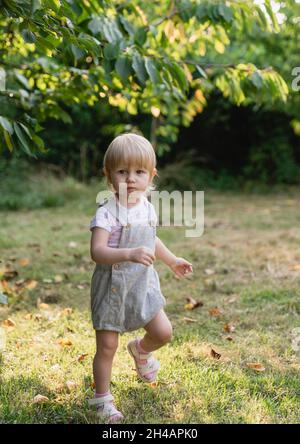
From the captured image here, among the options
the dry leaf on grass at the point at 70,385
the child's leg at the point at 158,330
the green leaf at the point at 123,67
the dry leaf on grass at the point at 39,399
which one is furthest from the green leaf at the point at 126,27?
the dry leaf on grass at the point at 39,399

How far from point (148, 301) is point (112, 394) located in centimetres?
47

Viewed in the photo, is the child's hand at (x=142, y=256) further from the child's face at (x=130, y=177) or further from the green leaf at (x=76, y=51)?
the green leaf at (x=76, y=51)

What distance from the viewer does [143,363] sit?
2.56 m

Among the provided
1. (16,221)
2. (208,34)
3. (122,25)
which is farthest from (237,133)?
(122,25)

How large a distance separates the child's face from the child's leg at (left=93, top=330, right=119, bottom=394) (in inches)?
23.8

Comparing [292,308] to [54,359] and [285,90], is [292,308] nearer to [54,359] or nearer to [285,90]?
[285,90]

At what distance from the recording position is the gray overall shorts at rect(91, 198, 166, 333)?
2.34m

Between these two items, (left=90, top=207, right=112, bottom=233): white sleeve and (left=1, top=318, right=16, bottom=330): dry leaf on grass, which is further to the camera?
(left=1, top=318, right=16, bottom=330): dry leaf on grass

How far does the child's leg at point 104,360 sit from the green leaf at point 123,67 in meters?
1.32

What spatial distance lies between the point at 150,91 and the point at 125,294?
7.22 feet

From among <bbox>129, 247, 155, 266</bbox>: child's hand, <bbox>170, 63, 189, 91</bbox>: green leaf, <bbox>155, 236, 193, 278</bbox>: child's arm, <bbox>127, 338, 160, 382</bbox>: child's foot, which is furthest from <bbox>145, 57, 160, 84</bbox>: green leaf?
<bbox>127, 338, 160, 382</bbox>: child's foot

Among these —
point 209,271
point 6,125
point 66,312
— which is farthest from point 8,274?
point 6,125

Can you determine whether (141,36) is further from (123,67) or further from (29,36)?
(29,36)

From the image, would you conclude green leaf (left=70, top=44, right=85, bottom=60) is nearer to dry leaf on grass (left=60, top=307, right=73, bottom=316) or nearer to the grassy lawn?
the grassy lawn
